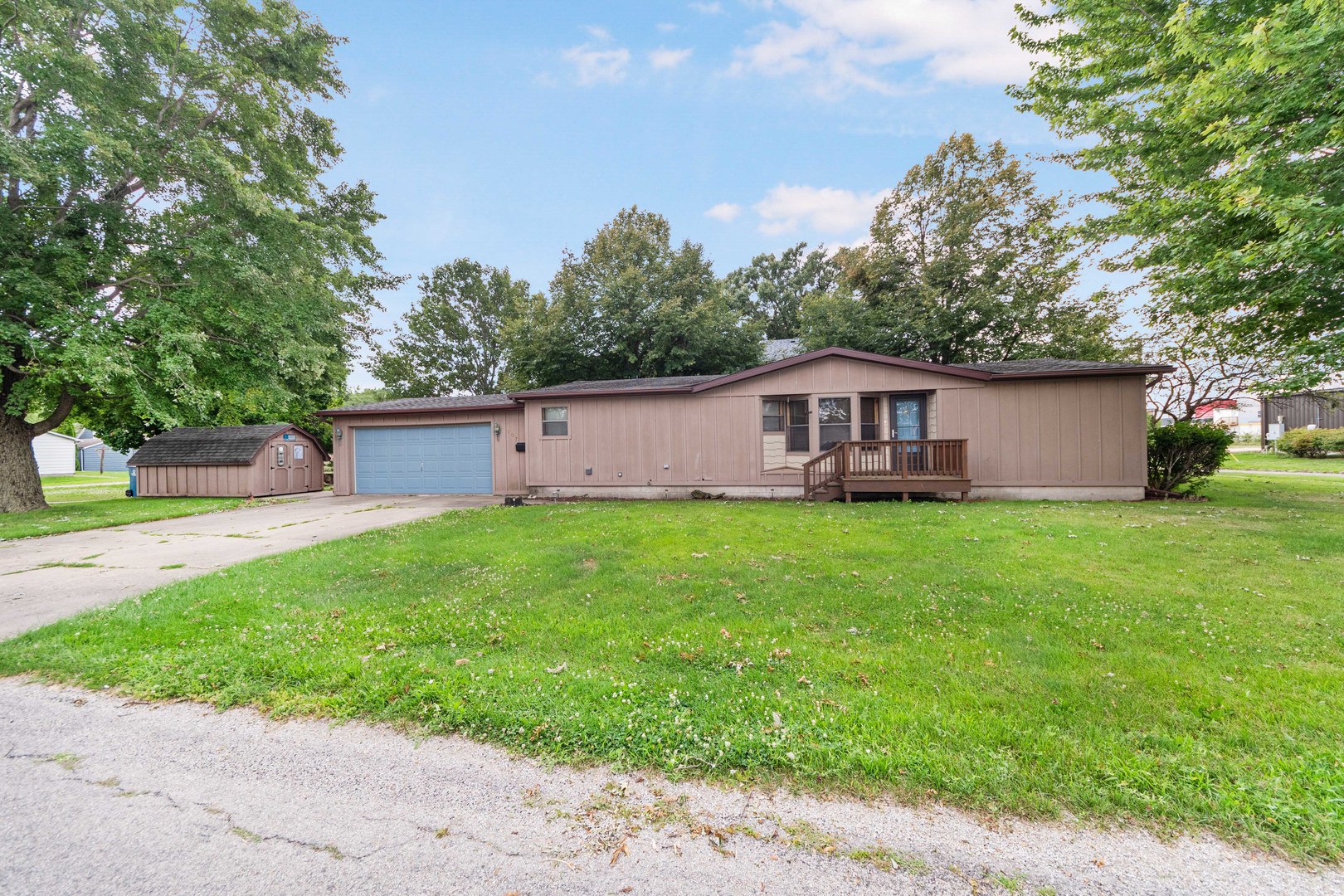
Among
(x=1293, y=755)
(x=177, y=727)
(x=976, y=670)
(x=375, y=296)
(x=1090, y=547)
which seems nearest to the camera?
(x=1293, y=755)

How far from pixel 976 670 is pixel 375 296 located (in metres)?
22.9

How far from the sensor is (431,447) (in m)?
14.8

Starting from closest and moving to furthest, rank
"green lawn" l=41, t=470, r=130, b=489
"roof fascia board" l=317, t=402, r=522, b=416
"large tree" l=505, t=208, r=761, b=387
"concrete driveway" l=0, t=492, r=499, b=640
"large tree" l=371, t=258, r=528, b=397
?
1. "concrete driveway" l=0, t=492, r=499, b=640
2. "roof fascia board" l=317, t=402, r=522, b=416
3. "large tree" l=505, t=208, r=761, b=387
4. "green lawn" l=41, t=470, r=130, b=489
5. "large tree" l=371, t=258, r=528, b=397

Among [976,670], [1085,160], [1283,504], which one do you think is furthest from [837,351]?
[976,670]

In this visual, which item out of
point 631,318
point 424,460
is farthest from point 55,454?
point 631,318

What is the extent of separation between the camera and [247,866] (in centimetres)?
174

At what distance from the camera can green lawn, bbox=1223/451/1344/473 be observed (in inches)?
617

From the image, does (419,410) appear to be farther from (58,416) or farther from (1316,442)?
(1316,442)

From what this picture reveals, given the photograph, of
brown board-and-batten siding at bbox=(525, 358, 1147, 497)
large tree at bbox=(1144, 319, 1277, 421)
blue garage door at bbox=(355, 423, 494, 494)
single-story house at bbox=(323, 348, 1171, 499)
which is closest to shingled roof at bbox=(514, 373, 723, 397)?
single-story house at bbox=(323, 348, 1171, 499)

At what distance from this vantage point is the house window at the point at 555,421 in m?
12.9

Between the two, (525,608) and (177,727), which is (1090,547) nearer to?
(525,608)

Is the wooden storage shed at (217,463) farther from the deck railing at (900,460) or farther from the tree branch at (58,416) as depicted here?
the deck railing at (900,460)

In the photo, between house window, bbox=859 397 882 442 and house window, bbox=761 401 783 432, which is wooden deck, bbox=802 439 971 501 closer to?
house window, bbox=859 397 882 442

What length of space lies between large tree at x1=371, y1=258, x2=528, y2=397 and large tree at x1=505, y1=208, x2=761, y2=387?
6876 millimetres
